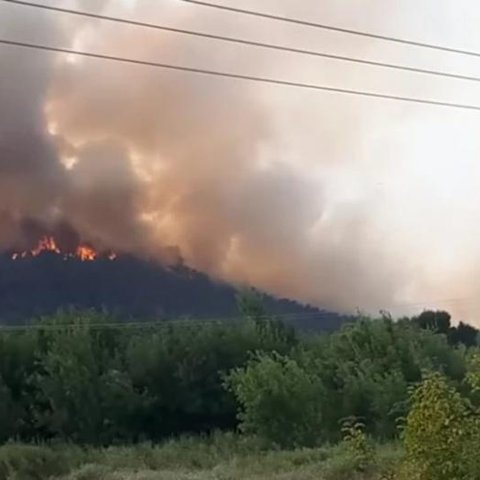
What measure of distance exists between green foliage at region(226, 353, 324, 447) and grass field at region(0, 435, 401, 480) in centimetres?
108

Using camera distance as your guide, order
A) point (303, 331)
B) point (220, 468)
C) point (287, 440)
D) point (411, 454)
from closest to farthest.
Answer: point (411, 454) < point (220, 468) < point (287, 440) < point (303, 331)

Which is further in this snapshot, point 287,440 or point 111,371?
point 111,371

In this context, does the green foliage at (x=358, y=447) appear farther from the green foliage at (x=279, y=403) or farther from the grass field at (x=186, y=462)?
the green foliage at (x=279, y=403)

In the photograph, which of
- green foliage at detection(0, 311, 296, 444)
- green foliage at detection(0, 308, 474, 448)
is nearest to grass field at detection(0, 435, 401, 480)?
green foliage at detection(0, 308, 474, 448)

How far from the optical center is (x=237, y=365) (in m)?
47.2

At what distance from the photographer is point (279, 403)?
42.0m

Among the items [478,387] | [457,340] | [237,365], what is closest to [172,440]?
[237,365]

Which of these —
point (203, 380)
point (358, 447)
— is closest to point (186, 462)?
point (203, 380)

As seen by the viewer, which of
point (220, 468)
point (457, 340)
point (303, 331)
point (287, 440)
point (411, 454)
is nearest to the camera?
point (411, 454)

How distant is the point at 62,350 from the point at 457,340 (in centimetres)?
1571

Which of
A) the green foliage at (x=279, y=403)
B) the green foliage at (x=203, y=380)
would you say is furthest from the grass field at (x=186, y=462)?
the green foliage at (x=203, y=380)

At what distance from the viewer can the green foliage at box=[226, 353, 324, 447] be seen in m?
41.3

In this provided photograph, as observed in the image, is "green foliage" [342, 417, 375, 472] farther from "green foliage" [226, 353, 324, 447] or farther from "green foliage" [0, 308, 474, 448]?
"green foliage" [226, 353, 324, 447]

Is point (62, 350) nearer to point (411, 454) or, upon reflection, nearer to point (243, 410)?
point (243, 410)
